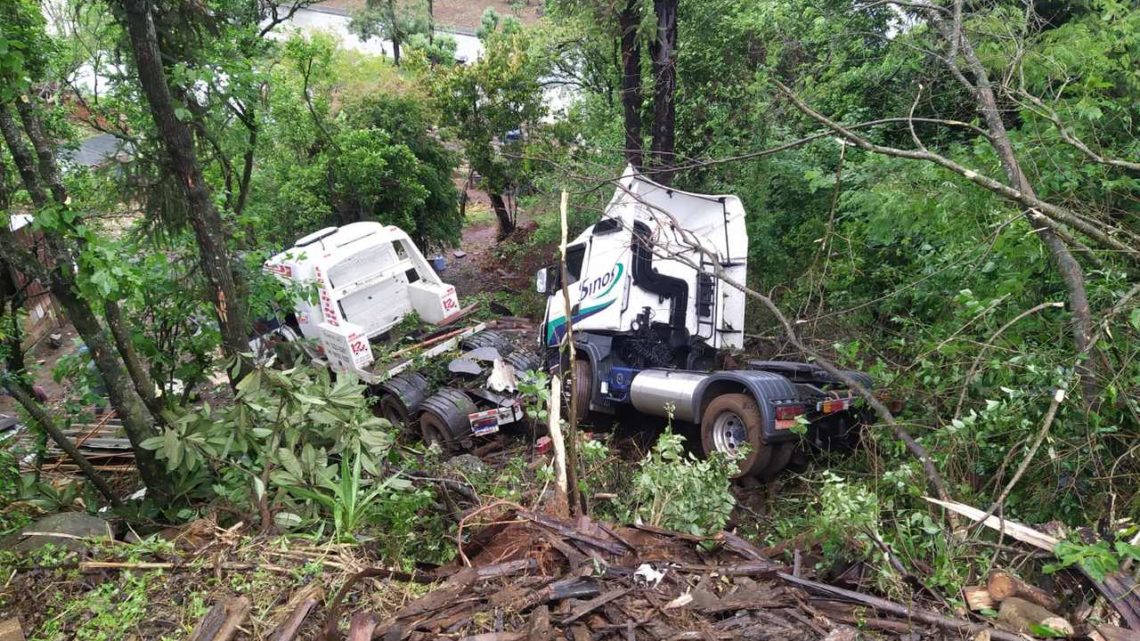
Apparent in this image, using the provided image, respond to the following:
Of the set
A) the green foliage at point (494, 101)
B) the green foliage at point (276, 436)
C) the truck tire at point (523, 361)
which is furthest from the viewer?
the green foliage at point (494, 101)

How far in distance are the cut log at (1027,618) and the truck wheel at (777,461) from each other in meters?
3.10

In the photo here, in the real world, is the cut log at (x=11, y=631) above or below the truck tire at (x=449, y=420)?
above

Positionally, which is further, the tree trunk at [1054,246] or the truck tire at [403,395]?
the truck tire at [403,395]

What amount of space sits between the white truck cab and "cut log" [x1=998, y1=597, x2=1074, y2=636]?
720cm

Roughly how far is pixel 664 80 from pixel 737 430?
584 centimetres

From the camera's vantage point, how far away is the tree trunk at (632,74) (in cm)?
1055

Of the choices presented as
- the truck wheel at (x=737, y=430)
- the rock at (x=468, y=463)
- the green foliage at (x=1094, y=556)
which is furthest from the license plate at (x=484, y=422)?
the green foliage at (x=1094, y=556)

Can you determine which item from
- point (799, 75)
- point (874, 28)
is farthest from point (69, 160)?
point (874, 28)

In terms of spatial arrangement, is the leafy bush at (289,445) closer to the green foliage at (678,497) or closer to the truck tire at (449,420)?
the green foliage at (678,497)

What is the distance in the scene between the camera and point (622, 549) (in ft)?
12.9

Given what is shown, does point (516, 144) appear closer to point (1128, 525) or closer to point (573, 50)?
point (573, 50)

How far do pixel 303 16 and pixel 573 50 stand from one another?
97.5ft

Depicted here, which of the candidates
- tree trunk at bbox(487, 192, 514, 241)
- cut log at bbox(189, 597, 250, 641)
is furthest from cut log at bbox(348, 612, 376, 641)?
tree trunk at bbox(487, 192, 514, 241)

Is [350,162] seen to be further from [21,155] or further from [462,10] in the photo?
[462,10]
